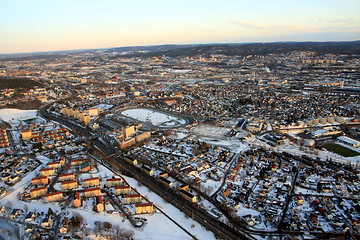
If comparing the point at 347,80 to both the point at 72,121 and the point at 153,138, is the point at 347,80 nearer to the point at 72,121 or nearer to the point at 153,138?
the point at 153,138

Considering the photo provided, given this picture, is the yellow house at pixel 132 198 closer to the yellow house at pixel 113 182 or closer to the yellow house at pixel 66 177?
the yellow house at pixel 113 182

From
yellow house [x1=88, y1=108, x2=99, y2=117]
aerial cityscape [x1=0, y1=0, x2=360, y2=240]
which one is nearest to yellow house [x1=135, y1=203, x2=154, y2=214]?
aerial cityscape [x1=0, y1=0, x2=360, y2=240]

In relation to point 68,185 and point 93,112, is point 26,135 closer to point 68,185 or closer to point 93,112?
point 93,112

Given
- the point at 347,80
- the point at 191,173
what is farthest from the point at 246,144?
the point at 347,80

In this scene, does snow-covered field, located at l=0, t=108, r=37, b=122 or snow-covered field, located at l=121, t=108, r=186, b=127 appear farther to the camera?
snow-covered field, located at l=0, t=108, r=37, b=122

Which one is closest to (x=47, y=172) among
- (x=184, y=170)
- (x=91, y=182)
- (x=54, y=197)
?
(x=54, y=197)

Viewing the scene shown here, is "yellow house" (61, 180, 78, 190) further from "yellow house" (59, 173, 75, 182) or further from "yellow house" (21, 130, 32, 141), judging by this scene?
"yellow house" (21, 130, 32, 141)
